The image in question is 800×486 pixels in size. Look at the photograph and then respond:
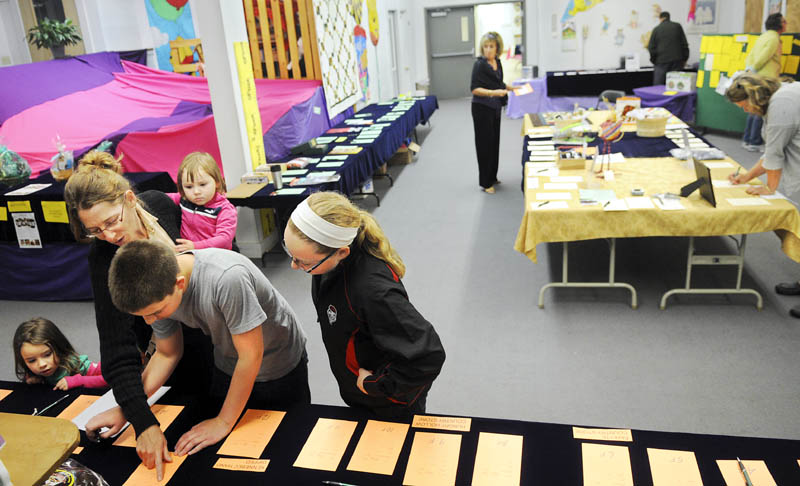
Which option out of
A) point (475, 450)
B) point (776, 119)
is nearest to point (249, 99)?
point (776, 119)

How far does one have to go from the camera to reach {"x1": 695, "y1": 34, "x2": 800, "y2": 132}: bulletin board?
7484 mm

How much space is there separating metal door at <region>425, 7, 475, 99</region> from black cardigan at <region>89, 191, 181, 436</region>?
12.1 metres

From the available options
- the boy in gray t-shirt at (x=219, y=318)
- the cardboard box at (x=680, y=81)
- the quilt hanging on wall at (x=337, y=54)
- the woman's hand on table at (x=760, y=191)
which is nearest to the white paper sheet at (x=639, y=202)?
the woman's hand on table at (x=760, y=191)

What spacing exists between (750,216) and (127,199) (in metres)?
3.26

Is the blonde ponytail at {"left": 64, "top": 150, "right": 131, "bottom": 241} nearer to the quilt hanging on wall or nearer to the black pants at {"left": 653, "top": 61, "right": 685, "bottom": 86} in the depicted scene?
the quilt hanging on wall

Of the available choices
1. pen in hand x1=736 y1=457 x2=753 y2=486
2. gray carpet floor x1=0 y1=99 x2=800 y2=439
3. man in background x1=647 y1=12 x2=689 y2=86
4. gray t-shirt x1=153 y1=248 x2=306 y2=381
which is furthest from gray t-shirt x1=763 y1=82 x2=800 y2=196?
man in background x1=647 y1=12 x2=689 y2=86

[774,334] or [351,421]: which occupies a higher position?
[351,421]

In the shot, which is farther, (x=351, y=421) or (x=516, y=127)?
(x=516, y=127)

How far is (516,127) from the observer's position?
385 inches

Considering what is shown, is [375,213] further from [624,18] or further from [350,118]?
[624,18]

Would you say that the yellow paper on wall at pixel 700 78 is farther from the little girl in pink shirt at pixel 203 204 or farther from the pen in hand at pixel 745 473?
the pen in hand at pixel 745 473

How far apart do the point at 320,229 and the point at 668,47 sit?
9291 mm

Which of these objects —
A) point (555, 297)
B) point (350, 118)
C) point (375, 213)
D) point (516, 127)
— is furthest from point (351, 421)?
point (516, 127)

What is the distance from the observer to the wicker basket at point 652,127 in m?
5.25
